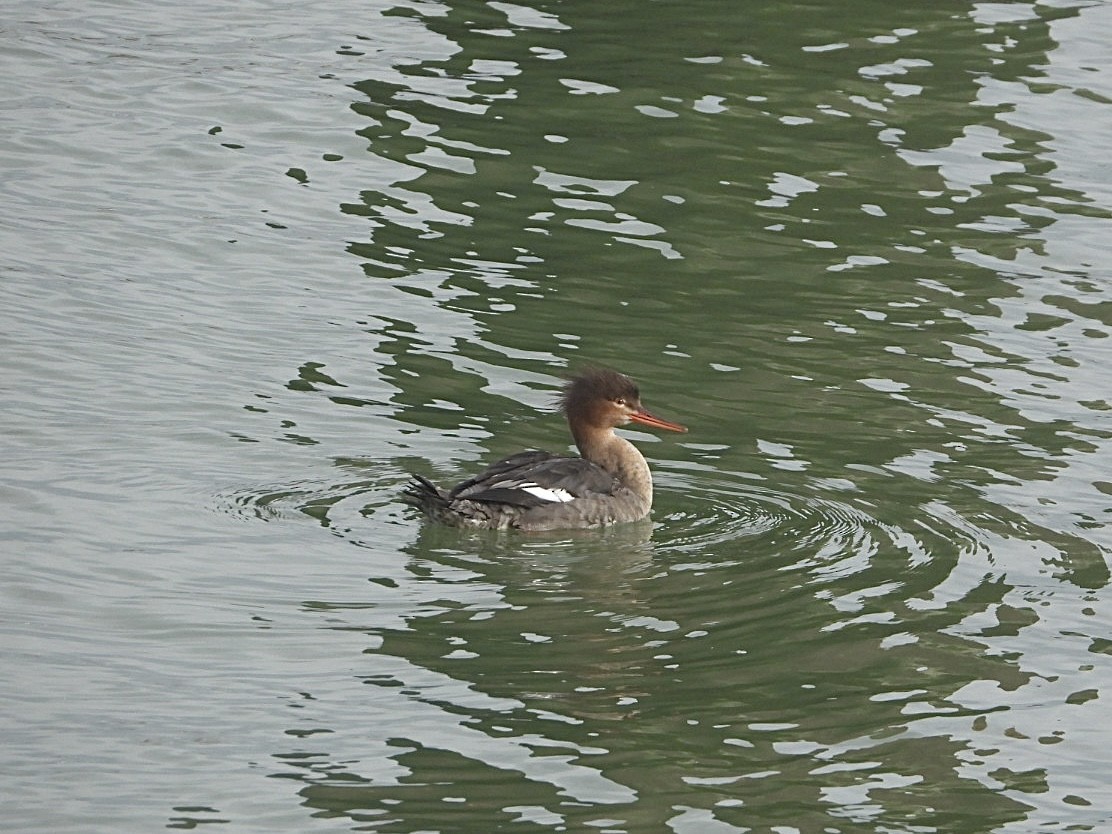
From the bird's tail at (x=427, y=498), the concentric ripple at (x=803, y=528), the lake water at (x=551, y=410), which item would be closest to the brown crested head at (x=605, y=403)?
the lake water at (x=551, y=410)

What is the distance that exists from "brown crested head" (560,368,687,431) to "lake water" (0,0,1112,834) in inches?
16.1

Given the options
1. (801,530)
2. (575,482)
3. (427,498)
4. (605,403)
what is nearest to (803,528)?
(801,530)

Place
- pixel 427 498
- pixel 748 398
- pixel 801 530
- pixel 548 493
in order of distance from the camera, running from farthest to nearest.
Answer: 1. pixel 748 398
2. pixel 548 493
3. pixel 801 530
4. pixel 427 498

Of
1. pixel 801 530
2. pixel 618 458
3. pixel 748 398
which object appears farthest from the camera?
pixel 748 398

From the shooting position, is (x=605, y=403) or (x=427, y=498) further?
(x=605, y=403)

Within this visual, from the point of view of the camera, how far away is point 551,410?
12.1 meters

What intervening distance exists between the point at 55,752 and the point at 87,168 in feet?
28.9

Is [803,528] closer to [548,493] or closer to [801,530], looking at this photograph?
[801,530]

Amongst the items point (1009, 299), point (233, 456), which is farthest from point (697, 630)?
point (1009, 299)

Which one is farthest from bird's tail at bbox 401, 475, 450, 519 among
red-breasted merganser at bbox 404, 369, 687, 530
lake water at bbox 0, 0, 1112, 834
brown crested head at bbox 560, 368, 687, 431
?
brown crested head at bbox 560, 368, 687, 431

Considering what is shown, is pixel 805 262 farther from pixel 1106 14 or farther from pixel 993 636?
pixel 1106 14

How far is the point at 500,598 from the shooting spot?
30.5 ft

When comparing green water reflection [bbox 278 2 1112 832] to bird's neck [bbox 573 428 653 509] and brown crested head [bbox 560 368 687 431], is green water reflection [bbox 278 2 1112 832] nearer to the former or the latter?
bird's neck [bbox 573 428 653 509]

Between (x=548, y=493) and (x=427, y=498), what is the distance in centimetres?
67
